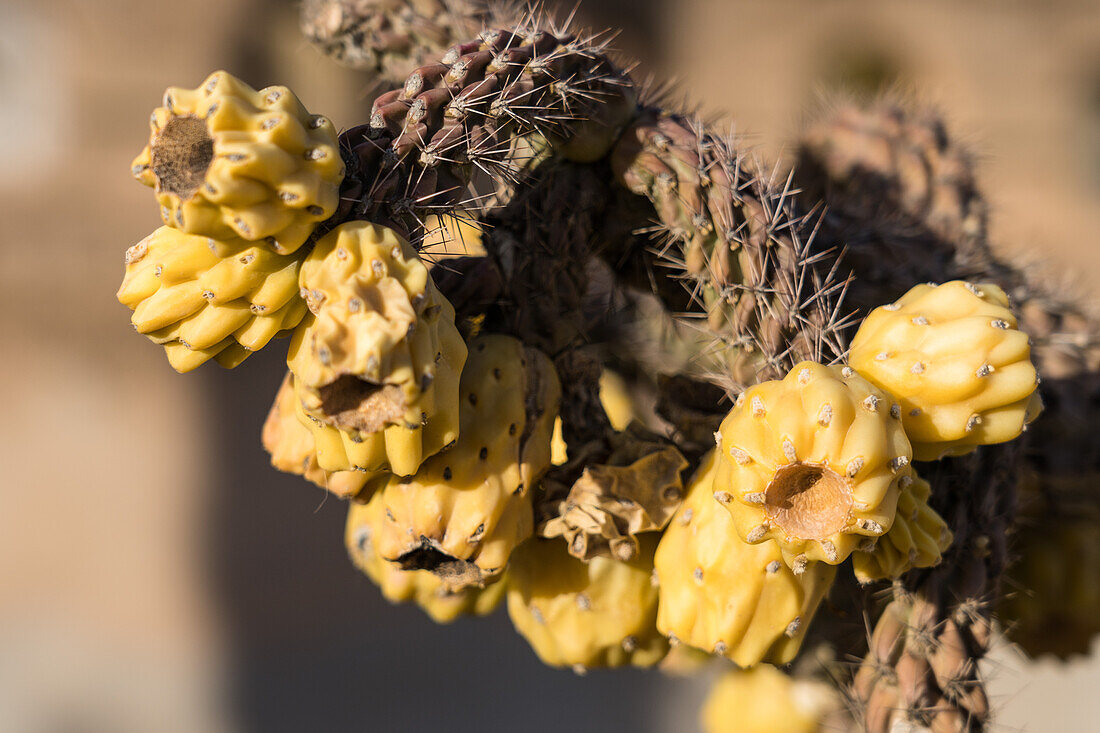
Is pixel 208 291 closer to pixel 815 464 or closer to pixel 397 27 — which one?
pixel 815 464

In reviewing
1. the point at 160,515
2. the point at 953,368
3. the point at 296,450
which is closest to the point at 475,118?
the point at 296,450

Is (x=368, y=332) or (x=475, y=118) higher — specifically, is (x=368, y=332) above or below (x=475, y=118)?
below

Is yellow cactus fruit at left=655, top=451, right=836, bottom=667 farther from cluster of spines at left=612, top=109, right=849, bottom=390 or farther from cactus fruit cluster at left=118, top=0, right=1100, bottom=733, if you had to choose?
cluster of spines at left=612, top=109, right=849, bottom=390

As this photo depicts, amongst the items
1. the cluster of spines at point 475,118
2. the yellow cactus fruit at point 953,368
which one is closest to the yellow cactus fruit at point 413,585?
the cluster of spines at point 475,118

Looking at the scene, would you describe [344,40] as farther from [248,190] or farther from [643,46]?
[643,46]

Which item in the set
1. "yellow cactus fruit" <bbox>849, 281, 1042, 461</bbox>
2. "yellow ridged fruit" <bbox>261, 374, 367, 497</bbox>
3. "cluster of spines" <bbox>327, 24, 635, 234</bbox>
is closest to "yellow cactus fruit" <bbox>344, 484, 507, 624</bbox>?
"yellow ridged fruit" <bbox>261, 374, 367, 497</bbox>

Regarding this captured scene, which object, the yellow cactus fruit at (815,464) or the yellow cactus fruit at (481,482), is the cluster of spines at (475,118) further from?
the yellow cactus fruit at (815,464)
